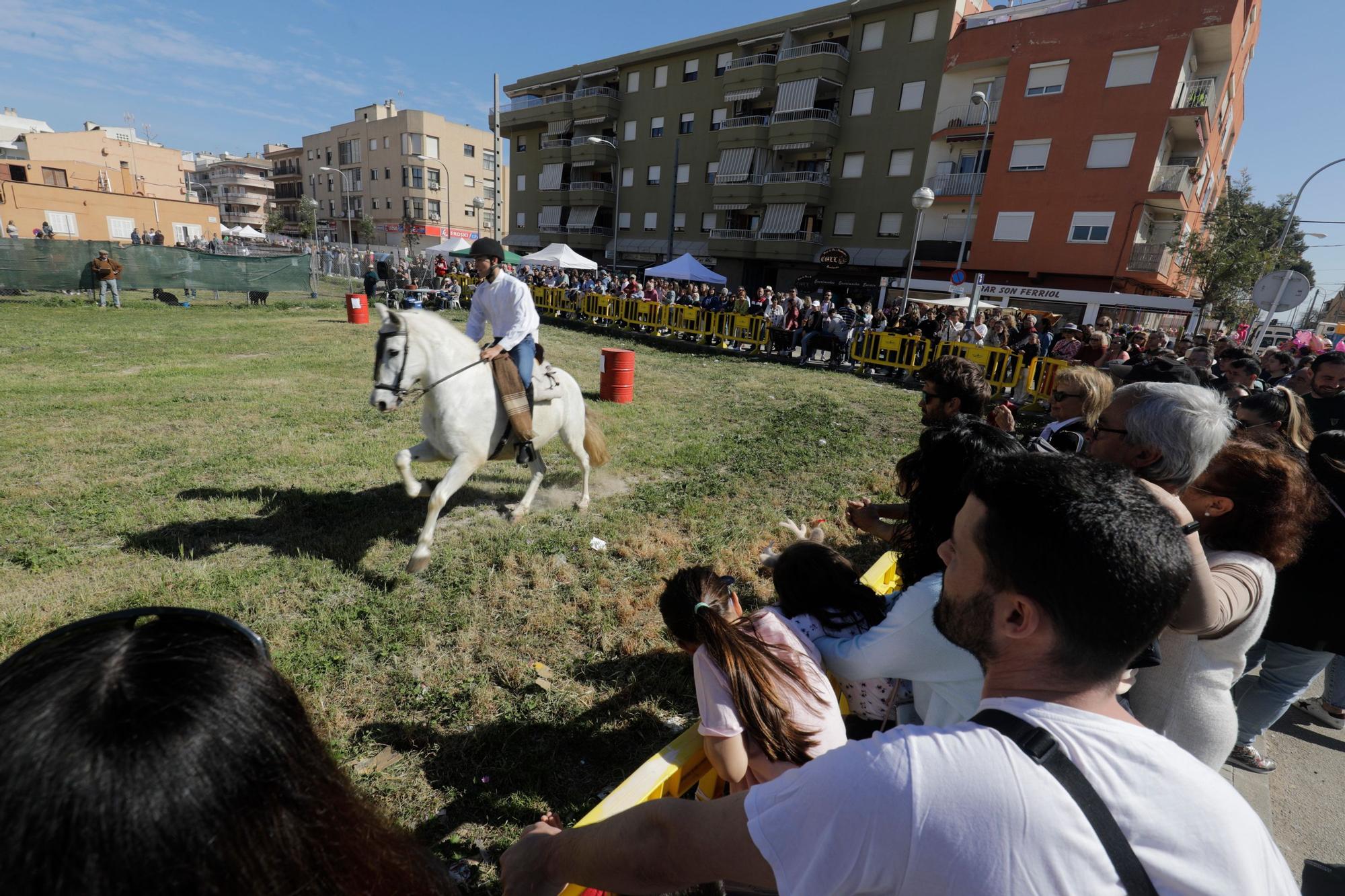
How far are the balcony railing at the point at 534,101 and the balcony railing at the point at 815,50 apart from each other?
1989 centimetres

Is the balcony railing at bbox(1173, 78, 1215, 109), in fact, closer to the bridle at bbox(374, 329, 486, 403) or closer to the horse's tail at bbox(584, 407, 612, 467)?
the horse's tail at bbox(584, 407, 612, 467)

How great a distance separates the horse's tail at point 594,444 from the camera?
6.82 meters

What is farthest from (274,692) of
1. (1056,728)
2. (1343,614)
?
(1343,614)

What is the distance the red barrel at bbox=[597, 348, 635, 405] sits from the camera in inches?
420

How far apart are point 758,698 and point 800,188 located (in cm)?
3563

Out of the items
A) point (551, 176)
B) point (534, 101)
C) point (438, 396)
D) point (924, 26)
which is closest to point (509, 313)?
point (438, 396)

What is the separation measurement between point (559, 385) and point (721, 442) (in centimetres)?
319

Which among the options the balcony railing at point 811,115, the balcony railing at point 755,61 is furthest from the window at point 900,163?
the balcony railing at point 755,61

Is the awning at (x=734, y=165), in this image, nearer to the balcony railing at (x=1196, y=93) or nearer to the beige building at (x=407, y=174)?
the balcony railing at (x=1196, y=93)

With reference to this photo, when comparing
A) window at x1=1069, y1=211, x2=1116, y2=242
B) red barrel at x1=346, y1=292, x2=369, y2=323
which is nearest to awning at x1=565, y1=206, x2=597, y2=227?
red barrel at x1=346, y1=292, x2=369, y2=323

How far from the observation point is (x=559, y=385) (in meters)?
6.39

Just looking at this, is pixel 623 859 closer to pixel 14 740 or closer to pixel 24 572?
pixel 14 740

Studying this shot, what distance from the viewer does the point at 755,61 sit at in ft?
116

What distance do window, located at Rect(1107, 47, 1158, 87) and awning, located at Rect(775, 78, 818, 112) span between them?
13846 millimetres
